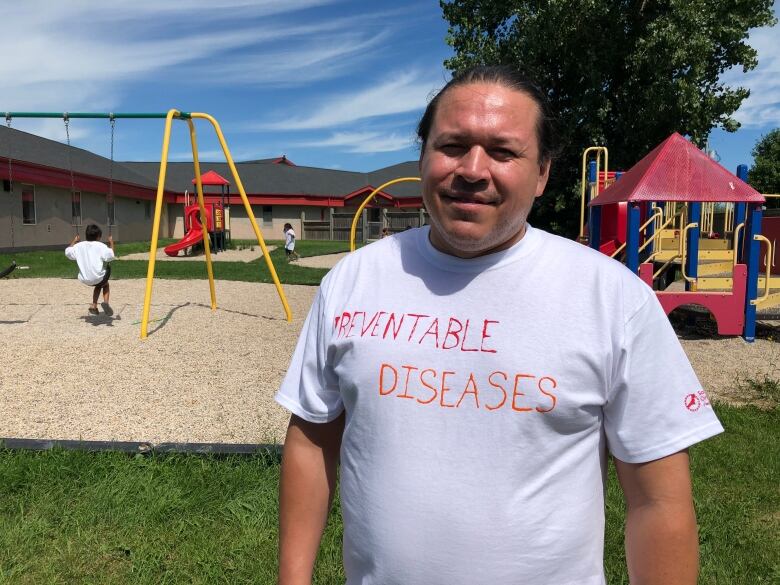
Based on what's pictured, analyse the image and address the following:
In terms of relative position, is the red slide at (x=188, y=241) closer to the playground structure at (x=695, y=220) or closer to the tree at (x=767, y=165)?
the playground structure at (x=695, y=220)

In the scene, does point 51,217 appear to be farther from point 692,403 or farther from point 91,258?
point 692,403

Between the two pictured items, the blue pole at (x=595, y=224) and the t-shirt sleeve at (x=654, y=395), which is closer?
the t-shirt sleeve at (x=654, y=395)

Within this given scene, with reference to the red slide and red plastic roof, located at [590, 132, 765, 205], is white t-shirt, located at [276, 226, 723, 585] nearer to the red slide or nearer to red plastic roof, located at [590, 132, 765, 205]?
red plastic roof, located at [590, 132, 765, 205]

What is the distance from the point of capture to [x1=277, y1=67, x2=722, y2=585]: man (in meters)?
1.11

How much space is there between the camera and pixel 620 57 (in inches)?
639

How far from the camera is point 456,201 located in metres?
1.19

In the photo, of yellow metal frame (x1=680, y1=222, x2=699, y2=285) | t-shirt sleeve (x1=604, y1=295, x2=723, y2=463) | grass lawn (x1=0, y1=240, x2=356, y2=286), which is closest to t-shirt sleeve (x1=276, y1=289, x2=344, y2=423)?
t-shirt sleeve (x1=604, y1=295, x2=723, y2=463)


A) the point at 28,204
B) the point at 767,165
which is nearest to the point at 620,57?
the point at 28,204

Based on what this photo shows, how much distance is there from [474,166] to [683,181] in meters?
6.35

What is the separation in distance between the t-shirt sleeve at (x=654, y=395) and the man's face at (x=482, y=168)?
0.29m

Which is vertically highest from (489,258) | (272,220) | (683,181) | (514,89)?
(683,181)

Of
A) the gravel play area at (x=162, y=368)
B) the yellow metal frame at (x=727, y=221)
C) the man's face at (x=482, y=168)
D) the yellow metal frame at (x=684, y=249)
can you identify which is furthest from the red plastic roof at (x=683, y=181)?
the yellow metal frame at (x=727, y=221)

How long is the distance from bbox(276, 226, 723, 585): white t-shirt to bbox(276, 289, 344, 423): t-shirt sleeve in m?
0.08

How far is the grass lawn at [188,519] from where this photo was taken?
241cm
